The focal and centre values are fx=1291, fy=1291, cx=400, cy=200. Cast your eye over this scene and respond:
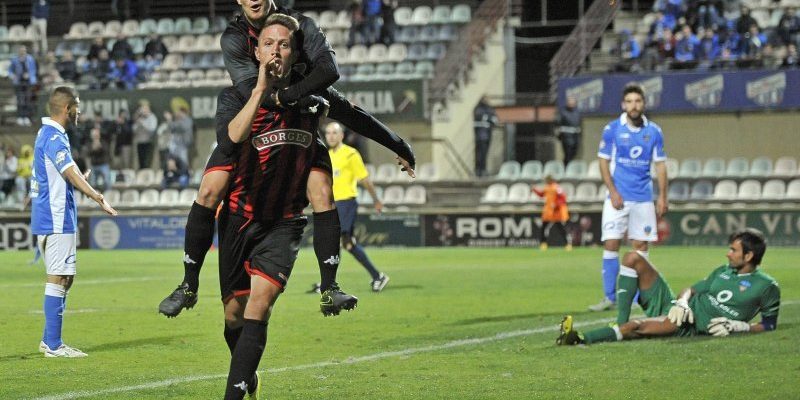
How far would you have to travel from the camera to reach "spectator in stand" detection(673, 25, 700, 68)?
29188mm

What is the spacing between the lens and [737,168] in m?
28.6

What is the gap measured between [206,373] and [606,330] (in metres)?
3.20

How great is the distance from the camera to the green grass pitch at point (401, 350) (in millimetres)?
7785

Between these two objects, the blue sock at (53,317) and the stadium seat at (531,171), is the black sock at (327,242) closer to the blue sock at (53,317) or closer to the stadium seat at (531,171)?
the blue sock at (53,317)

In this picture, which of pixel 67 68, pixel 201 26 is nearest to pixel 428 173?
pixel 201 26

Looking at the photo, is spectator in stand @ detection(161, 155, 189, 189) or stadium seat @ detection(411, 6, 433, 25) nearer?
spectator in stand @ detection(161, 155, 189, 189)

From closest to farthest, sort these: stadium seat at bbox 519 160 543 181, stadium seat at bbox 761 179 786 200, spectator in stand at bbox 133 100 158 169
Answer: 1. stadium seat at bbox 761 179 786 200
2. stadium seat at bbox 519 160 543 181
3. spectator in stand at bbox 133 100 158 169

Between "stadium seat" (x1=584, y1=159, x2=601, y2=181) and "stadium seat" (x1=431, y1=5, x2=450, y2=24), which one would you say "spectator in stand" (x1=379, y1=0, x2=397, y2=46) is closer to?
"stadium seat" (x1=431, y1=5, x2=450, y2=24)

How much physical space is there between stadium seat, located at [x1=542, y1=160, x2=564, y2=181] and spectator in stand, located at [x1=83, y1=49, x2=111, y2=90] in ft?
41.7

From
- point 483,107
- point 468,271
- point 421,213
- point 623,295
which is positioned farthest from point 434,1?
point 623,295

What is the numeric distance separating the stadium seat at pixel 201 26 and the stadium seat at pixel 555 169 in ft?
38.8

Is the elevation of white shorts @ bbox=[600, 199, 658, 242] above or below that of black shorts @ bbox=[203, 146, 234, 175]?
below

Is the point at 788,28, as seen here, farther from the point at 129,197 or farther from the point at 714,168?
the point at 129,197

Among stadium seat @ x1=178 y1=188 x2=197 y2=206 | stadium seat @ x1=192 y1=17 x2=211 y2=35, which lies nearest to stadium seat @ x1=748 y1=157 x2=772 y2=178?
stadium seat @ x1=178 y1=188 x2=197 y2=206
